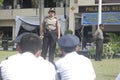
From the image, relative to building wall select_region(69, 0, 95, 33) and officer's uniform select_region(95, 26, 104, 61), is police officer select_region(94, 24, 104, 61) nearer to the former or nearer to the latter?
officer's uniform select_region(95, 26, 104, 61)

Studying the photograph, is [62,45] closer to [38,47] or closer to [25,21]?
[38,47]

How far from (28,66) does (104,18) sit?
30.8 m

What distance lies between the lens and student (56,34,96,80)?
5.45 meters

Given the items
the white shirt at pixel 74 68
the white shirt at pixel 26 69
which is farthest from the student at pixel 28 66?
the white shirt at pixel 74 68

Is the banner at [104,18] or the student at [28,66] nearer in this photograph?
the student at [28,66]

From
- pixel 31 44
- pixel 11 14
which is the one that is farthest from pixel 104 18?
pixel 31 44

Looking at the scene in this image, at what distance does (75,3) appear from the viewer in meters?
37.3

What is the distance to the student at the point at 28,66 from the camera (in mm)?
4867

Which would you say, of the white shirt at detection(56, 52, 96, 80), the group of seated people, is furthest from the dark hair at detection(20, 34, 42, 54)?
the white shirt at detection(56, 52, 96, 80)

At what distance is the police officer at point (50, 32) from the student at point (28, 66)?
6.31m

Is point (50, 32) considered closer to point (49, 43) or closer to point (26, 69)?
point (49, 43)

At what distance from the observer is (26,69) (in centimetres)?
489

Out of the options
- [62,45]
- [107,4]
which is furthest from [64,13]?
[62,45]

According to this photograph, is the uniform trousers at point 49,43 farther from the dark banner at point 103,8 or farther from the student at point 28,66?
the dark banner at point 103,8
